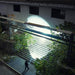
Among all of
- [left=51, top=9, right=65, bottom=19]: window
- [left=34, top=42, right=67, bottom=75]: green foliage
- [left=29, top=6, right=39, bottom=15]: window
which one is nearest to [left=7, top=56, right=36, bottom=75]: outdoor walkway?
[left=34, top=42, right=67, bottom=75]: green foliage

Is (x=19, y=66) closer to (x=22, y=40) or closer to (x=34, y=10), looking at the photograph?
(x=22, y=40)

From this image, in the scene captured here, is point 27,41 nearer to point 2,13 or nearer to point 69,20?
point 69,20

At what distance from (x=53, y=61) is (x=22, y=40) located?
138 centimetres

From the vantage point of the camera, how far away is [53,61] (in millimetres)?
3090

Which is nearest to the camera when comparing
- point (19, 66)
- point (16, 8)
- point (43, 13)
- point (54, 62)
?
point (54, 62)

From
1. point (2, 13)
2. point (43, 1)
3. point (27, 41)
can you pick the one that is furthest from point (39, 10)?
point (27, 41)

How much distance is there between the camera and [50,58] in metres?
3.13

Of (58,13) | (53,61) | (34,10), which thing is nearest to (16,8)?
(34,10)

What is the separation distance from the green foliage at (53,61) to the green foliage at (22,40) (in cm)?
83

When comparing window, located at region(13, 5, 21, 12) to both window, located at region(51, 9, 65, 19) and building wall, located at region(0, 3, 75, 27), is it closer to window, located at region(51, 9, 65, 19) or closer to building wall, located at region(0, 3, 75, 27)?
building wall, located at region(0, 3, 75, 27)

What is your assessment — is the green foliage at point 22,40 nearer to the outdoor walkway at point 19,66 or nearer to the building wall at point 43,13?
the outdoor walkway at point 19,66

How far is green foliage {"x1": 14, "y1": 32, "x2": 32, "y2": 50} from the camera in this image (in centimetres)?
377

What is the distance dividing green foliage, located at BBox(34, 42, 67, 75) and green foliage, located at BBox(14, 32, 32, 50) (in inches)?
32.9

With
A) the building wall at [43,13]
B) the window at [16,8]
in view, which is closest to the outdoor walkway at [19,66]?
the building wall at [43,13]
